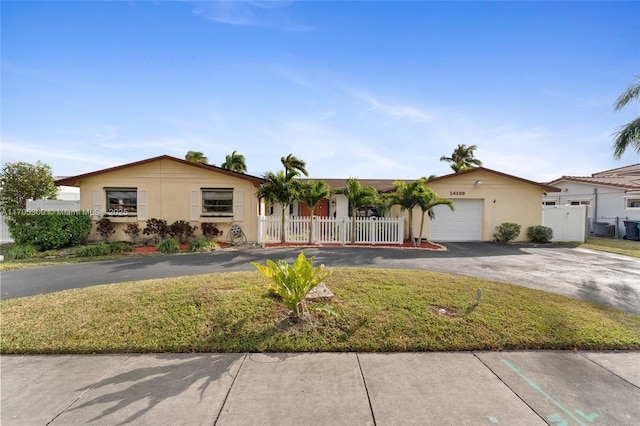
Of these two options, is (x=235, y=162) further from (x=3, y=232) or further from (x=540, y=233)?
(x=540, y=233)

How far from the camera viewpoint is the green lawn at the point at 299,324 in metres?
3.54

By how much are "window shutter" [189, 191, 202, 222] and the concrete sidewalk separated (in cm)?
929

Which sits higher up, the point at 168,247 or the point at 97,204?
the point at 97,204

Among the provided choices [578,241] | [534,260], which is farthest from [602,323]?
[578,241]

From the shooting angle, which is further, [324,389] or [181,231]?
[181,231]

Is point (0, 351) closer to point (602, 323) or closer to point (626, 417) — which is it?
point (626, 417)

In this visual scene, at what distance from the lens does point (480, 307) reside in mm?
4531

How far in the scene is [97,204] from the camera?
12.1 m

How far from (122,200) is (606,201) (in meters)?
27.3

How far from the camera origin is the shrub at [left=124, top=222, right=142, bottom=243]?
11852 millimetres

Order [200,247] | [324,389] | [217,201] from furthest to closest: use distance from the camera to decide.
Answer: [217,201] < [200,247] < [324,389]

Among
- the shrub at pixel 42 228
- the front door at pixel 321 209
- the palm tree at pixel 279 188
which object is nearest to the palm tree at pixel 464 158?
the front door at pixel 321 209

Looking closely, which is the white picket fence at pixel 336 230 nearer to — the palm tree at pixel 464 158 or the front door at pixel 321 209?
the front door at pixel 321 209

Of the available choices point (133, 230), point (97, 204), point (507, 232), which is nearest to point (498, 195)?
point (507, 232)
